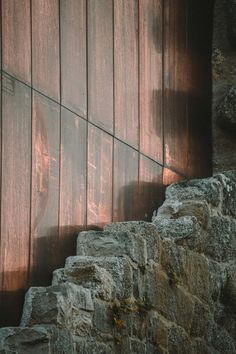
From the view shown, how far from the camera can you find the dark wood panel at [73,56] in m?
5.86

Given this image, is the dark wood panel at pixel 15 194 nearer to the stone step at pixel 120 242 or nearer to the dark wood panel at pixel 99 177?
the stone step at pixel 120 242

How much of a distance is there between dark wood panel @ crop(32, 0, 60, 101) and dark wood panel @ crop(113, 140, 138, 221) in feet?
2.34

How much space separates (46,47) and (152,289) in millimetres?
1275

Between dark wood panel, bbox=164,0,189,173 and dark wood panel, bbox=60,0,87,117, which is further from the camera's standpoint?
dark wood panel, bbox=164,0,189,173

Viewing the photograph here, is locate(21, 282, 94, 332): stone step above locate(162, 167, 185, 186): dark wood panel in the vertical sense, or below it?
below

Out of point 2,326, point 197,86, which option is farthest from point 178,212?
point 2,326

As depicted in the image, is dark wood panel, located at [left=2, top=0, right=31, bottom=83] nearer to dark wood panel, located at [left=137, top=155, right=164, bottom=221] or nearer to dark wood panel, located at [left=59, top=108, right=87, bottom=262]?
dark wood panel, located at [left=59, top=108, right=87, bottom=262]

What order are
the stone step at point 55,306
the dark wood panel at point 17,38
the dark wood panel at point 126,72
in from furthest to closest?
the dark wood panel at point 126,72
the dark wood panel at point 17,38
the stone step at point 55,306

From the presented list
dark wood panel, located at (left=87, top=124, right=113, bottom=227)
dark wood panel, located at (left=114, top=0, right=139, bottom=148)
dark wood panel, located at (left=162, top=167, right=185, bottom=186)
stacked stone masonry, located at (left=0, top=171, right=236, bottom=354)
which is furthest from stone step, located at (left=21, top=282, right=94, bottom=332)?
dark wood panel, located at (left=162, top=167, right=185, bottom=186)

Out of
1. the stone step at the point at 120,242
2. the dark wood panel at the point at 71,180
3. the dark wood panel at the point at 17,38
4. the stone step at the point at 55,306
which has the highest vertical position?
the dark wood panel at the point at 17,38

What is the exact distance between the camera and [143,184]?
261 inches

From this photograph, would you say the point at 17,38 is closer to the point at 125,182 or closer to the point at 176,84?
the point at 125,182

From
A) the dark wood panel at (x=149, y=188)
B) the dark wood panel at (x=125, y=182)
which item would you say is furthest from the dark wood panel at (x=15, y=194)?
the dark wood panel at (x=149, y=188)

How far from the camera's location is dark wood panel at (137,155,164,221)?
6.61 metres
